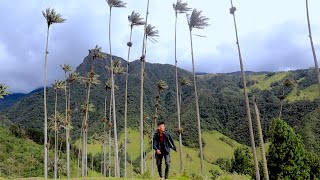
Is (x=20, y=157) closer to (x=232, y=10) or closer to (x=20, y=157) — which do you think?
(x=20, y=157)

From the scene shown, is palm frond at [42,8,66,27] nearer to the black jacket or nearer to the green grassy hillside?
the black jacket

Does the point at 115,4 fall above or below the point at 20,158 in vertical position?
above

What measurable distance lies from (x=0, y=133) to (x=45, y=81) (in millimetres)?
97687

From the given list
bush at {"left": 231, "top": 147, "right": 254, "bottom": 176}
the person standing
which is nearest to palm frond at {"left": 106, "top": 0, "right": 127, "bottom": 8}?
the person standing

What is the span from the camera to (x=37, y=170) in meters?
111

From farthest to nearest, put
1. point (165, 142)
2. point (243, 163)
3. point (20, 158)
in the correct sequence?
point (20, 158)
point (243, 163)
point (165, 142)

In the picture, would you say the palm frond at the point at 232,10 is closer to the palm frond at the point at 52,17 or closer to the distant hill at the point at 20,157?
the palm frond at the point at 52,17

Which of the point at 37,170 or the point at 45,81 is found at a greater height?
the point at 45,81

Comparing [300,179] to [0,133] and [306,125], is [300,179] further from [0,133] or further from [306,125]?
[306,125]

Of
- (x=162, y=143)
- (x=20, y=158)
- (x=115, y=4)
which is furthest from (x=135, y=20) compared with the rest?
(x=20, y=158)

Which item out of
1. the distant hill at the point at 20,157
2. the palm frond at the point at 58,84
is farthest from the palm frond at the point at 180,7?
the distant hill at the point at 20,157

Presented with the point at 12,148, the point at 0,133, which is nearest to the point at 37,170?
the point at 12,148

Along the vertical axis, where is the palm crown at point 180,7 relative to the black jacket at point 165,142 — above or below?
above

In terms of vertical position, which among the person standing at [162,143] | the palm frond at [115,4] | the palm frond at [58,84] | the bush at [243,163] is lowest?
the bush at [243,163]
